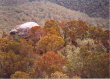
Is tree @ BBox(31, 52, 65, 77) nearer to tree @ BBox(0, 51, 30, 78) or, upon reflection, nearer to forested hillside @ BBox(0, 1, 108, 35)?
tree @ BBox(0, 51, 30, 78)

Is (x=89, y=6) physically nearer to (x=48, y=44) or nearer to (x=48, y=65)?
A: (x=48, y=44)

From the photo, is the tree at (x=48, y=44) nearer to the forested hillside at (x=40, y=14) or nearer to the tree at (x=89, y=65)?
the tree at (x=89, y=65)

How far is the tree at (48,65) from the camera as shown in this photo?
18.0 m

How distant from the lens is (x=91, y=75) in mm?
16203

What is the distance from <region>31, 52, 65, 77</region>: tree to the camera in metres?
18.0

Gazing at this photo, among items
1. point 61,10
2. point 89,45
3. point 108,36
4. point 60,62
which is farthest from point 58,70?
point 61,10

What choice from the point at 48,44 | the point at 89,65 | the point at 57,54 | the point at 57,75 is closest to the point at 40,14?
the point at 48,44

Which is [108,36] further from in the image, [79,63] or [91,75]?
[91,75]

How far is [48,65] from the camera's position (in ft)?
61.1

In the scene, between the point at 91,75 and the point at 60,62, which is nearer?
the point at 91,75

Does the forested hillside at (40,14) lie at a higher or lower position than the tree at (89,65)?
higher

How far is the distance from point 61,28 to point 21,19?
7278 cm

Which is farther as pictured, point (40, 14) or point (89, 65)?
point (40, 14)

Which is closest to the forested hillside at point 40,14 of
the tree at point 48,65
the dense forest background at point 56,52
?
the dense forest background at point 56,52
